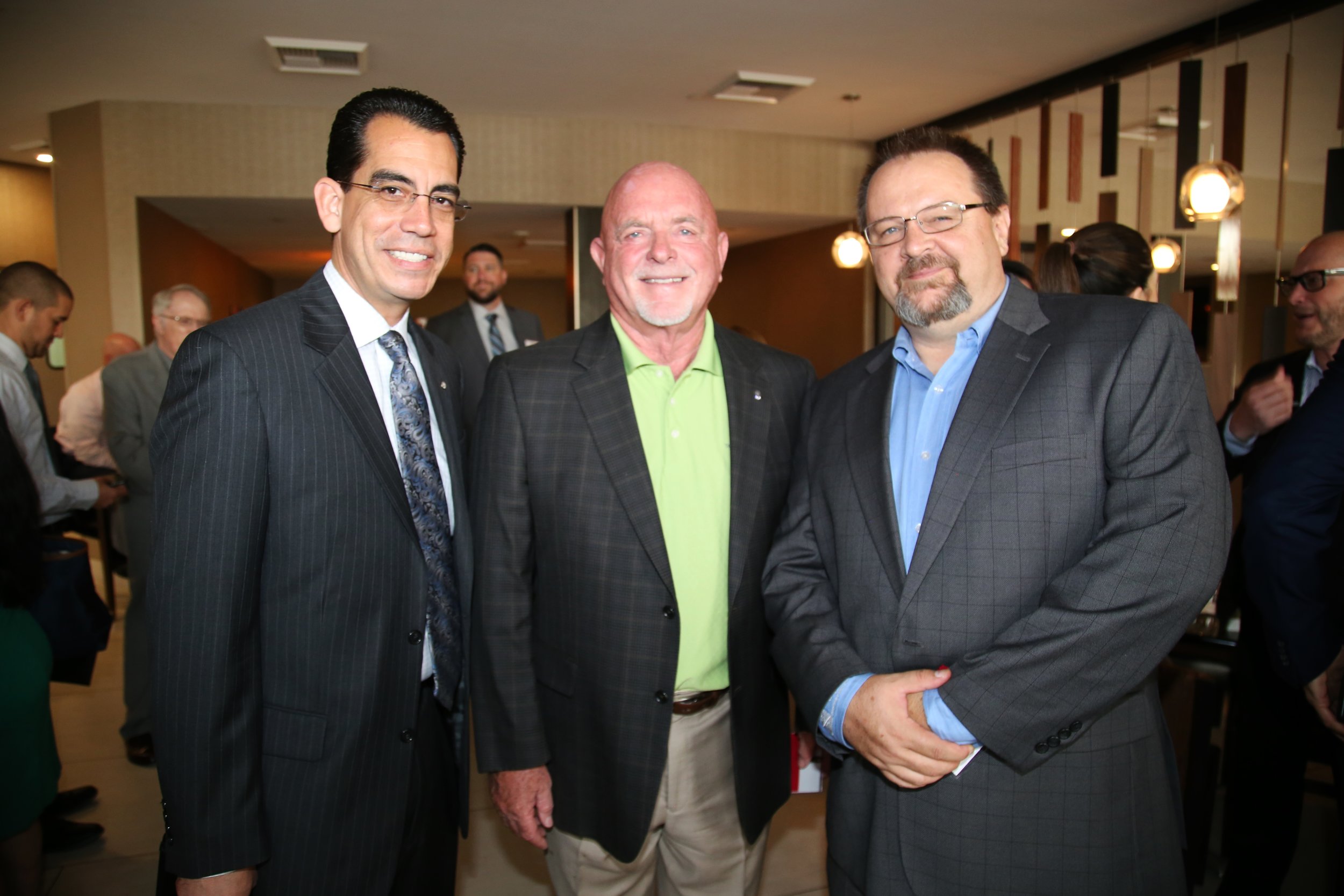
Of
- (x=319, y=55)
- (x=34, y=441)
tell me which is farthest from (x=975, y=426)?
(x=319, y=55)

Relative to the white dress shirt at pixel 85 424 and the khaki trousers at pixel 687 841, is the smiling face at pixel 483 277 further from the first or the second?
the khaki trousers at pixel 687 841

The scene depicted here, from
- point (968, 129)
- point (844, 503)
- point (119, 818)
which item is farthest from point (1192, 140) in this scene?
point (119, 818)

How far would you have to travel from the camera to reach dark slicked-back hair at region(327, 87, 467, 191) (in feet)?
5.32

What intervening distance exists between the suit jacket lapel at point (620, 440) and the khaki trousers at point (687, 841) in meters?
0.38

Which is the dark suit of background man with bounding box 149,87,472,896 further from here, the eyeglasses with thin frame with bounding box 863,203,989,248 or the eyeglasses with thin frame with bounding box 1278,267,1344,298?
the eyeglasses with thin frame with bounding box 1278,267,1344,298

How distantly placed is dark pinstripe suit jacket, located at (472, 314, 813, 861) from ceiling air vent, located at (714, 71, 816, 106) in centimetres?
578

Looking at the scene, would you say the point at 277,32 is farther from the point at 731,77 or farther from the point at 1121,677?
the point at 1121,677

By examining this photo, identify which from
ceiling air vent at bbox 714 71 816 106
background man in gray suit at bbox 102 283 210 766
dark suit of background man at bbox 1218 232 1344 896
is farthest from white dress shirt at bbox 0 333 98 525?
ceiling air vent at bbox 714 71 816 106

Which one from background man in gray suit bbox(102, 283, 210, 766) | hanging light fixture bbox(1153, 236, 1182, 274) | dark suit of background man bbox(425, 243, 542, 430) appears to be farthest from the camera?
hanging light fixture bbox(1153, 236, 1182, 274)

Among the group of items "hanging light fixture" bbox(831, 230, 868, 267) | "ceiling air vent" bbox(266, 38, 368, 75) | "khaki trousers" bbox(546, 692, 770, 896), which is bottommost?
"khaki trousers" bbox(546, 692, 770, 896)

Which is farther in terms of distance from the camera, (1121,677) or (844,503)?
(844,503)

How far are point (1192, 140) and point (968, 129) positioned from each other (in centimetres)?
285

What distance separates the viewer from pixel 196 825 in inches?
52.9

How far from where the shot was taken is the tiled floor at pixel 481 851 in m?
2.92
